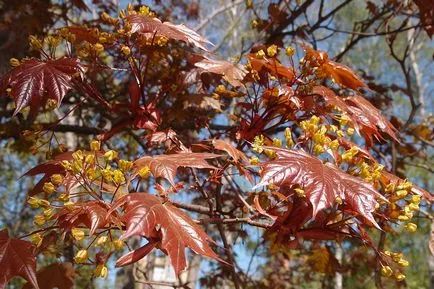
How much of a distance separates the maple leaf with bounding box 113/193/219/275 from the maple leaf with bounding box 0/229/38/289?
0.74 ft

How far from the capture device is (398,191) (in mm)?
1326

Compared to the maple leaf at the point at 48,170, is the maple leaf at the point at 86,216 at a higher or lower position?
lower

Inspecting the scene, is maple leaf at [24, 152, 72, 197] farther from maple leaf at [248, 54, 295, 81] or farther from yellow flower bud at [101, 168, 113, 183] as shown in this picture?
maple leaf at [248, 54, 295, 81]

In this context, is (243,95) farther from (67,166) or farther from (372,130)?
(67,166)

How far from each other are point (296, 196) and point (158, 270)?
22.8 feet

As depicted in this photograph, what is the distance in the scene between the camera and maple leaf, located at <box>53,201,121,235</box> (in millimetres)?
1112

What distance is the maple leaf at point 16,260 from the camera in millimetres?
1129

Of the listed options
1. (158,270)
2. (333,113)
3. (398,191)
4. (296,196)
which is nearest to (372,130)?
(333,113)

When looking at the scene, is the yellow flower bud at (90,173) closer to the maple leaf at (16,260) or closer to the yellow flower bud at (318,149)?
the maple leaf at (16,260)

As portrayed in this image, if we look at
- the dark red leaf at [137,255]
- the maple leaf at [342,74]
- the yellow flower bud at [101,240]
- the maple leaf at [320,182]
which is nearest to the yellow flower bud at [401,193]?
the maple leaf at [320,182]

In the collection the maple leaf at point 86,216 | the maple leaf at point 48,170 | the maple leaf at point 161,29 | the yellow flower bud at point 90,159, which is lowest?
the maple leaf at point 86,216

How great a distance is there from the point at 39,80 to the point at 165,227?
0.67 meters

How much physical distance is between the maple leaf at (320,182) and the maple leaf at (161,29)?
549 millimetres

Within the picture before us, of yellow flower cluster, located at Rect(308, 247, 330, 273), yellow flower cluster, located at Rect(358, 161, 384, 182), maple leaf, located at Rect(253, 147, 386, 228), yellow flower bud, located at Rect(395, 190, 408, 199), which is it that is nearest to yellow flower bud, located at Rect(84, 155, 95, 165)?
maple leaf, located at Rect(253, 147, 386, 228)
